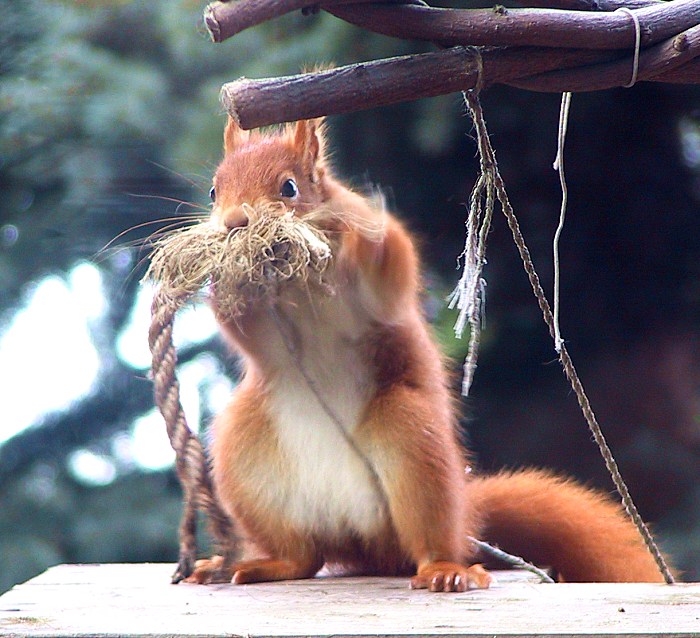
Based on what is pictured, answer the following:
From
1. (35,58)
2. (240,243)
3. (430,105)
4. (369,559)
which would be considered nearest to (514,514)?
(369,559)

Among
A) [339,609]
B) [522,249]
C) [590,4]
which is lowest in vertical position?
[339,609]

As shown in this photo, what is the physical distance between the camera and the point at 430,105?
2.06m

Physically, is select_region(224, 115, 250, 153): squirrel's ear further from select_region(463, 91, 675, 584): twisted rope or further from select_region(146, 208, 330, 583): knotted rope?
select_region(463, 91, 675, 584): twisted rope

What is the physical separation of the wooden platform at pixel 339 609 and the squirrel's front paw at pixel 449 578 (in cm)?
2

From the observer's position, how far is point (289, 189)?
1481mm

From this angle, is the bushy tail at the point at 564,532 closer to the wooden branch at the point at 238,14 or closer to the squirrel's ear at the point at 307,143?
the squirrel's ear at the point at 307,143

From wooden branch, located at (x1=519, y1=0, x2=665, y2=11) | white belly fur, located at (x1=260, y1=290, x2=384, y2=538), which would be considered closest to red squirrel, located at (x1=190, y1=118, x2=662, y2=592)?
white belly fur, located at (x1=260, y1=290, x2=384, y2=538)

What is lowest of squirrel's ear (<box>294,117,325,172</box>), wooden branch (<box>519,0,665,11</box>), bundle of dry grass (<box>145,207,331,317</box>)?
bundle of dry grass (<box>145,207,331,317</box>)

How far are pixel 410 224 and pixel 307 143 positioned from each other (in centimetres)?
63

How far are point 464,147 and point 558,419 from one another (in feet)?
2.29

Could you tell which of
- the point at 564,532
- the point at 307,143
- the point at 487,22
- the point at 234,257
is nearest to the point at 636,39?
the point at 487,22

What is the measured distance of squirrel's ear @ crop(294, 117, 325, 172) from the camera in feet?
5.03

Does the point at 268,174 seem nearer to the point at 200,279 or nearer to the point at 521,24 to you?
the point at 200,279

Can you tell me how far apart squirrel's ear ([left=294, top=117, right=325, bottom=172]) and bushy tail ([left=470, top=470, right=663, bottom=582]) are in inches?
21.0
